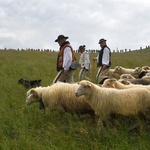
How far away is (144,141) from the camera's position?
16.2 ft

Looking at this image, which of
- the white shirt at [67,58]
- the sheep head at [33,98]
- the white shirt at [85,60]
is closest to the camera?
the sheep head at [33,98]

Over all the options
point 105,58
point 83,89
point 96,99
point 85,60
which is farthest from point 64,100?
point 85,60

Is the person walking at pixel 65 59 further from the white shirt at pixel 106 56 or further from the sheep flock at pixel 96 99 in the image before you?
the white shirt at pixel 106 56

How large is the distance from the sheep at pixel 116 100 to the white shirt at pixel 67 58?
195 centimetres

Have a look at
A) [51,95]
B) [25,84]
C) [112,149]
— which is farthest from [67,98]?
[25,84]

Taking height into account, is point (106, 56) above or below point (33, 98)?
above

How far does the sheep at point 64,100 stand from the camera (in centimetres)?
677

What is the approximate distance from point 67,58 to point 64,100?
1553mm

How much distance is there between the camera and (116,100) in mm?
5793

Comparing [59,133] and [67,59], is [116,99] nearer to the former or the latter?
[59,133]

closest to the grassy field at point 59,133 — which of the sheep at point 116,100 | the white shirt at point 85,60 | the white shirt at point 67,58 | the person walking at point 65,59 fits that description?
the sheep at point 116,100

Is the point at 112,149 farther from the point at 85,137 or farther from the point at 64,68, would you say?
the point at 64,68

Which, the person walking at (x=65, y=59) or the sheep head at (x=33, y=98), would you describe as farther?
the person walking at (x=65, y=59)

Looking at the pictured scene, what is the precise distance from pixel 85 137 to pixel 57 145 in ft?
1.81
